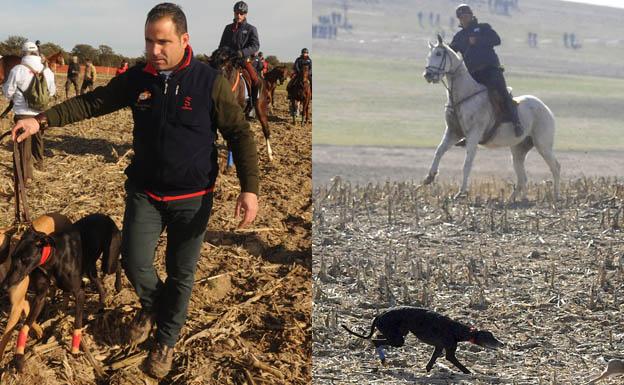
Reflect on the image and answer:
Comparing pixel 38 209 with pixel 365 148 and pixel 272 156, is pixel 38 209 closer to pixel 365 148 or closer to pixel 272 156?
pixel 272 156

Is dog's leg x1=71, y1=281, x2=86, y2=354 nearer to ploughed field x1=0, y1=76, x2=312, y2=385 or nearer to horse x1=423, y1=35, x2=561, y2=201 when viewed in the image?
ploughed field x1=0, y1=76, x2=312, y2=385

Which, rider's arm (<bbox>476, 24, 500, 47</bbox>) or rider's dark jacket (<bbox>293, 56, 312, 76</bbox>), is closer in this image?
rider's arm (<bbox>476, 24, 500, 47</bbox>)

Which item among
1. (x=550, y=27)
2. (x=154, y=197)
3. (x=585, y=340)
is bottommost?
(x=585, y=340)

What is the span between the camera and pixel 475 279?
8305 millimetres

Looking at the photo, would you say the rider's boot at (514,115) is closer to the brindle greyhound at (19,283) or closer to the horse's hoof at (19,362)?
the brindle greyhound at (19,283)

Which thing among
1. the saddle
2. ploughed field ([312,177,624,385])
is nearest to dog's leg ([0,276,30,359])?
ploughed field ([312,177,624,385])

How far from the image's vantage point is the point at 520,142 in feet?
52.7

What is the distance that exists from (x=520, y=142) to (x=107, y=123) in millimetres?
8891

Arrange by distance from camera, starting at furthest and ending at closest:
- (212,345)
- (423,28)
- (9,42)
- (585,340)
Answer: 1. (9,42)
2. (423,28)
3. (585,340)
4. (212,345)

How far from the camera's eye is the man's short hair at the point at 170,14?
4.84 m

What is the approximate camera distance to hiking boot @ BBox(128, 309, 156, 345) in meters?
5.88

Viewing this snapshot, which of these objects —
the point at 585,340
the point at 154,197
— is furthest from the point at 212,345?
the point at 585,340

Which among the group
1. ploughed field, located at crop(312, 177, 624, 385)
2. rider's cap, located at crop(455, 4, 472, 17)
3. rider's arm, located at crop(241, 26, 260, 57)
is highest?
rider's cap, located at crop(455, 4, 472, 17)

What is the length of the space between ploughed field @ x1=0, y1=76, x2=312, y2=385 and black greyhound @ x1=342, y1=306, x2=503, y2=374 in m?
0.57
